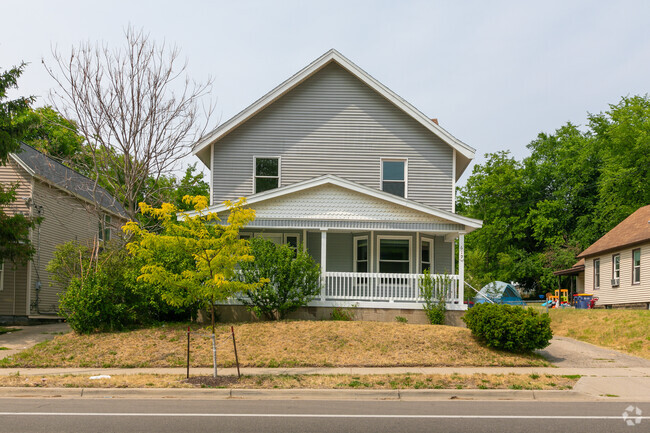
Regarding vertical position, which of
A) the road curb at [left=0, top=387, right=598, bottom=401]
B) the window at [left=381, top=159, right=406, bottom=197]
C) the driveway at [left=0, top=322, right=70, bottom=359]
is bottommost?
A: the driveway at [left=0, top=322, right=70, bottom=359]

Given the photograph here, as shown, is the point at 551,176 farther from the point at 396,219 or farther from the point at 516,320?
the point at 516,320

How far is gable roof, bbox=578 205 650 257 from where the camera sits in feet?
92.7

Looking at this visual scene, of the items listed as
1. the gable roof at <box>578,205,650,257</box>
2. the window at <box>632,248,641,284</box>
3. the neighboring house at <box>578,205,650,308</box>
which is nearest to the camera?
the neighboring house at <box>578,205,650,308</box>

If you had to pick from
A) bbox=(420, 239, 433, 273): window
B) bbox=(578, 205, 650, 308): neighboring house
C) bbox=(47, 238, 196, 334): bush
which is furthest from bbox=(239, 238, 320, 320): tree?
bbox=(578, 205, 650, 308): neighboring house

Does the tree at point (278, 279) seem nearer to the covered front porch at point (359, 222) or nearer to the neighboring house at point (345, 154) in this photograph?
the covered front porch at point (359, 222)

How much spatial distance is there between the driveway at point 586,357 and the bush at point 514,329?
2.33 ft

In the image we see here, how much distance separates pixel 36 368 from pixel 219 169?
397 inches

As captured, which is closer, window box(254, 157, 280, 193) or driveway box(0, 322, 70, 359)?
driveway box(0, 322, 70, 359)

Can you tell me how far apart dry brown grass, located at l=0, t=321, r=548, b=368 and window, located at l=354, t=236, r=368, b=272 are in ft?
15.9

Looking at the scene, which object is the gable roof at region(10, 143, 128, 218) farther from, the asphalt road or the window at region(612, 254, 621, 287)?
the window at region(612, 254, 621, 287)

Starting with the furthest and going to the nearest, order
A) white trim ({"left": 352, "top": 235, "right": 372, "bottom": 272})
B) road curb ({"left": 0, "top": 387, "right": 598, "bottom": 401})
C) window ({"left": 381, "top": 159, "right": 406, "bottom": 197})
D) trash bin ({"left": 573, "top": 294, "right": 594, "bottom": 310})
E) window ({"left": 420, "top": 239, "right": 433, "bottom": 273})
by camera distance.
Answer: trash bin ({"left": 573, "top": 294, "right": 594, "bottom": 310}), window ({"left": 381, "top": 159, "right": 406, "bottom": 197}), window ({"left": 420, "top": 239, "right": 433, "bottom": 273}), white trim ({"left": 352, "top": 235, "right": 372, "bottom": 272}), road curb ({"left": 0, "top": 387, "right": 598, "bottom": 401})

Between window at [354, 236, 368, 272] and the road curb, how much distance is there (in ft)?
34.4

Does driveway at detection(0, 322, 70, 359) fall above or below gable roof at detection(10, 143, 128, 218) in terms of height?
below

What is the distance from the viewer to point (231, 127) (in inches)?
857
